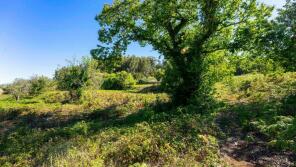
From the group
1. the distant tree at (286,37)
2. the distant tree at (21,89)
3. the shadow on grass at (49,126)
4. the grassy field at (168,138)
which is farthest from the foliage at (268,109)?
the distant tree at (21,89)

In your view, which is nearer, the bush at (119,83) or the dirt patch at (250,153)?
the dirt patch at (250,153)

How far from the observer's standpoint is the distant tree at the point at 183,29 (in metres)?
15.7

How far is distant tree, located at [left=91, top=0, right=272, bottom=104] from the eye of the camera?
618 inches

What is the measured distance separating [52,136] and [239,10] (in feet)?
40.7

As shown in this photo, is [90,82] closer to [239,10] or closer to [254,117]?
[239,10]

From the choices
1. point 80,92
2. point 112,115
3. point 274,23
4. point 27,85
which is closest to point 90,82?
point 80,92

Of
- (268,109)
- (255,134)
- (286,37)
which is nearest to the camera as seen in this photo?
(255,134)

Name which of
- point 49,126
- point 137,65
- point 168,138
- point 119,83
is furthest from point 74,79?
point 137,65

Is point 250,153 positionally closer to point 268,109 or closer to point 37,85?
point 268,109

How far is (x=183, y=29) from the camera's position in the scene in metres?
17.5

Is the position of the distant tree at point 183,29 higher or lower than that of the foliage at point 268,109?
higher

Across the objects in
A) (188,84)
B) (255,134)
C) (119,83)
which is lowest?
(255,134)

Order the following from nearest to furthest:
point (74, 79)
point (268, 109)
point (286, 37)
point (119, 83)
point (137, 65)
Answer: point (268, 109)
point (286, 37)
point (74, 79)
point (119, 83)
point (137, 65)

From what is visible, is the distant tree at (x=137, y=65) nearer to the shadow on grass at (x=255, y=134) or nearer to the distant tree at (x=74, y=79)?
the distant tree at (x=74, y=79)
